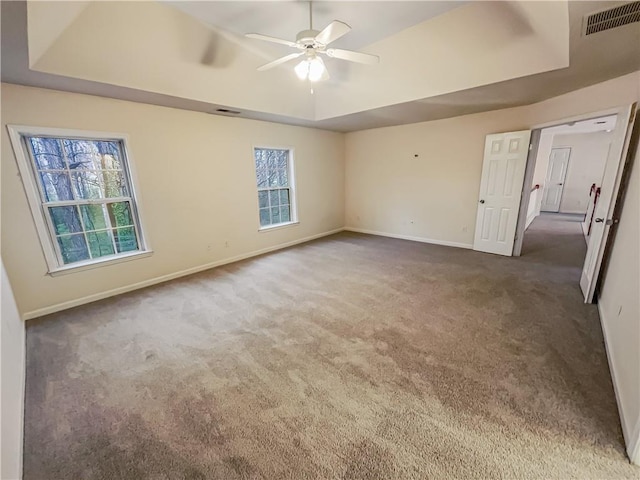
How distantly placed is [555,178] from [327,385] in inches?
404

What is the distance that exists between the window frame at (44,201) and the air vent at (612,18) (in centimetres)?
461

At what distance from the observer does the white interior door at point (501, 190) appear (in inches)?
165

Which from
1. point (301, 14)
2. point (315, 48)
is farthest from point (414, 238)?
point (301, 14)

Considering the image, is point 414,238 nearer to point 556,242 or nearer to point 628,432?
point 556,242

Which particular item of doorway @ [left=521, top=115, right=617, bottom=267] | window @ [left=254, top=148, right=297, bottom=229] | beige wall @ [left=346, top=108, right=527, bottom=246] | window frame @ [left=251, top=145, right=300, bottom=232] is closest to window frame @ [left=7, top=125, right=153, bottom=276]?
window frame @ [left=251, top=145, right=300, bottom=232]

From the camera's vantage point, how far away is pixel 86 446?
5.06ft

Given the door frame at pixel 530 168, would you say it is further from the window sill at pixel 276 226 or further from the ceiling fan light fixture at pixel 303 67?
the window sill at pixel 276 226

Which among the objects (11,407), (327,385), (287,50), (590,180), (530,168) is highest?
(287,50)

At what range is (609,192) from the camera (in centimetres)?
279

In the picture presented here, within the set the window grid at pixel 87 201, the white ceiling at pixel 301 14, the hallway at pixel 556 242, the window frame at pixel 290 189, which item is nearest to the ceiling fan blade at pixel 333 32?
the white ceiling at pixel 301 14

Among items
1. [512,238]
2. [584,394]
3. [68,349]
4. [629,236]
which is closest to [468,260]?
[512,238]

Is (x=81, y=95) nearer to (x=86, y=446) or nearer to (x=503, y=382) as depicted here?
(x=86, y=446)

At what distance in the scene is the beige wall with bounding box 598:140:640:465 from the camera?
1519 mm

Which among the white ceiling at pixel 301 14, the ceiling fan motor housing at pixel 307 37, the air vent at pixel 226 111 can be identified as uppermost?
the white ceiling at pixel 301 14
